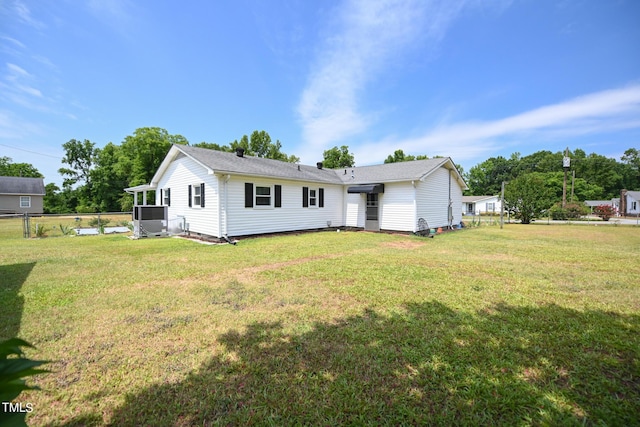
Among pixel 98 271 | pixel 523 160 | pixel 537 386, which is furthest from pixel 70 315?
pixel 523 160

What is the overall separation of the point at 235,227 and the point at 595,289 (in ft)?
35.8

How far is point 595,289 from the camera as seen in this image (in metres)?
5.13

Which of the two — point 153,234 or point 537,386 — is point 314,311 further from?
point 153,234

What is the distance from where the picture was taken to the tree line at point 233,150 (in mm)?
31891

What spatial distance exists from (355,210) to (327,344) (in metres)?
A: 12.7

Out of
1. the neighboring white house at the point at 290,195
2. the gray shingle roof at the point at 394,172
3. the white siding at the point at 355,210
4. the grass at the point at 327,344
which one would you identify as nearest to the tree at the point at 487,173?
the neighboring white house at the point at 290,195

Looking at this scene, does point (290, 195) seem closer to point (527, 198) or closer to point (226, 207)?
point (226, 207)

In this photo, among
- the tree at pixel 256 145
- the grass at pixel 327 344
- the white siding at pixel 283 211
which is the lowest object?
the grass at pixel 327 344

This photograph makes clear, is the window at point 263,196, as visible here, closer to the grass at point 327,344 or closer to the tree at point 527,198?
the grass at point 327,344

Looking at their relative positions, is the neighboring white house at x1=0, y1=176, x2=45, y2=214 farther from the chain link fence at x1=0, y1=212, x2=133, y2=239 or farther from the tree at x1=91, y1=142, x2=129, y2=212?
the chain link fence at x1=0, y1=212, x2=133, y2=239

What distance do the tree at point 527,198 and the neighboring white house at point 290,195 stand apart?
9780 mm

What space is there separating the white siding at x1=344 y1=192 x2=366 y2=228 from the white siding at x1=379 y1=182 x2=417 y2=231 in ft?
3.74

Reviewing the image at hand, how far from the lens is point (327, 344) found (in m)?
3.14

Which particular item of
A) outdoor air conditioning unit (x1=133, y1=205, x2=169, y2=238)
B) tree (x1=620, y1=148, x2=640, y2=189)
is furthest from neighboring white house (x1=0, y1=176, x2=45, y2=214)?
tree (x1=620, y1=148, x2=640, y2=189)
